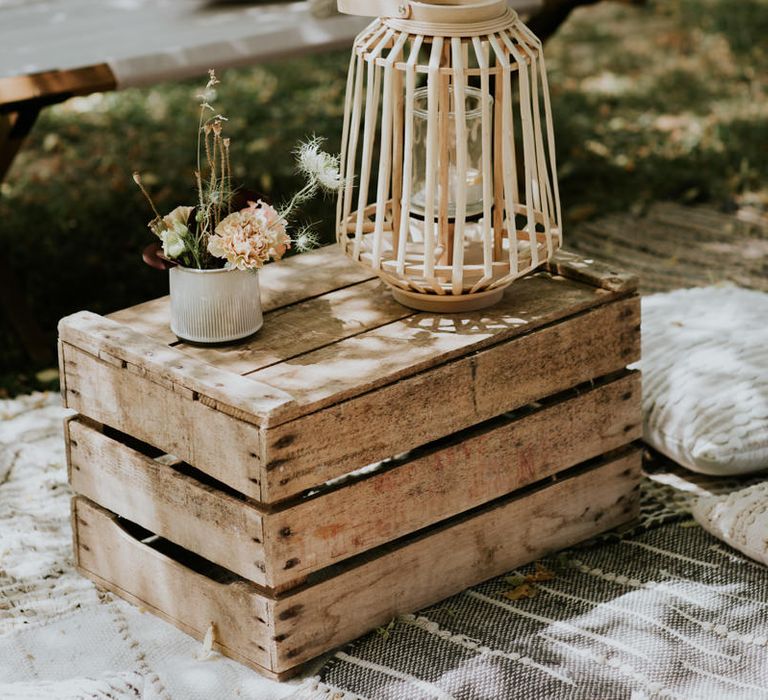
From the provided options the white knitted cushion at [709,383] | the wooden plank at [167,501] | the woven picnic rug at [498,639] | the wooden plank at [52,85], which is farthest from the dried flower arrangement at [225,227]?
the wooden plank at [52,85]

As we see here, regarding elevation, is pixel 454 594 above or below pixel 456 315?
below

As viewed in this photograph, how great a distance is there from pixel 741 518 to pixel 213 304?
1193mm

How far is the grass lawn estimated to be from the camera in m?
4.25

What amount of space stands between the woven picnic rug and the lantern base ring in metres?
0.57

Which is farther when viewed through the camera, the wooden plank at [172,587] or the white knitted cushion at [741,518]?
the white knitted cushion at [741,518]

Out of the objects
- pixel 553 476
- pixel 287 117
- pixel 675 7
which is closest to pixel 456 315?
pixel 553 476

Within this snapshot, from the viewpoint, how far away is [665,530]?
2809 millimetres

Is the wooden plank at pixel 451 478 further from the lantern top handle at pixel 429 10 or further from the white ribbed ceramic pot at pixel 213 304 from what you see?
the lantern top handle at pixel 429 10

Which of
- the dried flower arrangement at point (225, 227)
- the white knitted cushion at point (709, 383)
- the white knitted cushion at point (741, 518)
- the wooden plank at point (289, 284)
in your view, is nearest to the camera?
the dried flower arrangement at point (225, 227)

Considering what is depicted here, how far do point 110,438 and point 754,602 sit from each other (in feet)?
4.26

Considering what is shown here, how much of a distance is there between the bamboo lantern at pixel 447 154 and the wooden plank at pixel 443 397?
0.15 metres

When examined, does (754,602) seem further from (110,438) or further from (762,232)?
(762,232)

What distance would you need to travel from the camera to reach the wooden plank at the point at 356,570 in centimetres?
229

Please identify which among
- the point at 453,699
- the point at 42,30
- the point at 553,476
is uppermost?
the point at 42,30
